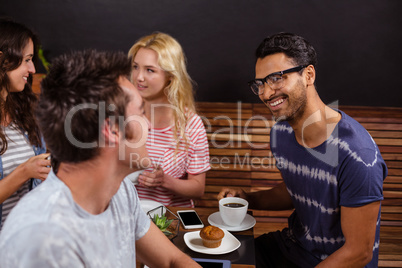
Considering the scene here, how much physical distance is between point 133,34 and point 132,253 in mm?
2997

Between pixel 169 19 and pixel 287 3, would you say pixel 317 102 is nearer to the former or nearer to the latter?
pixel 287 3

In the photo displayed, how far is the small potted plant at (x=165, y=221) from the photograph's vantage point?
1707mm

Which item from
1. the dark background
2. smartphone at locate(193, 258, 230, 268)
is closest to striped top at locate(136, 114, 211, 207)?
smartphone at locate(193, 258, 230, 268)

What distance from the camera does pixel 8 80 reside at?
223cm

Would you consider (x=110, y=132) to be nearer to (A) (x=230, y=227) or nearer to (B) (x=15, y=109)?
(A) (x=230, y=227)

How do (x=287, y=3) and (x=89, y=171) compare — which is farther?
(x=287, y=3)

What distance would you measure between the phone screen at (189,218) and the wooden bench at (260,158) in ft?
4.37

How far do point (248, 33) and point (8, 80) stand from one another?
2.26 meters

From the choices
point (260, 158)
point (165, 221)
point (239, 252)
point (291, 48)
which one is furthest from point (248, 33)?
point (239, 252)

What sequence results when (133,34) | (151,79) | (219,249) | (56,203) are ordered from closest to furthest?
(56,203) → (219,249) → (151,79) → (133,34)

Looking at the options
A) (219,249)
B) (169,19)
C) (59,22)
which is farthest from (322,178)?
(59,22)

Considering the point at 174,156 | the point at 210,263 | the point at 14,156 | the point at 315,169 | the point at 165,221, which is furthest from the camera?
the point at 174,156

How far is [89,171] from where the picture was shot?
3.71 feet

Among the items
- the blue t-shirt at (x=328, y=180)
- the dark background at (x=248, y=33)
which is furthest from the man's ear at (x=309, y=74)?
the dark background at (x=248, y=33)
